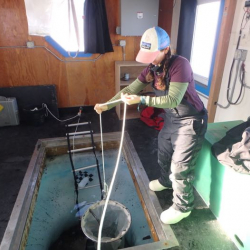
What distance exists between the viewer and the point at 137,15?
334 cm

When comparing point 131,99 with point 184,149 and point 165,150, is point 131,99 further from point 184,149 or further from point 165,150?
point 165,150

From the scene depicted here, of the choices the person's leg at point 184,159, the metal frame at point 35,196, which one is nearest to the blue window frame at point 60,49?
the metal frame at point 35,196

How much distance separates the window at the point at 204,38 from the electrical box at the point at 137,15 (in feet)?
2.17

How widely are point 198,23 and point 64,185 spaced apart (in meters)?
2.92

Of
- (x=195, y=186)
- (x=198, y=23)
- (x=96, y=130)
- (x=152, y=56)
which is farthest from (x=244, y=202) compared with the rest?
(x=198, y=23)

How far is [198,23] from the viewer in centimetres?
327

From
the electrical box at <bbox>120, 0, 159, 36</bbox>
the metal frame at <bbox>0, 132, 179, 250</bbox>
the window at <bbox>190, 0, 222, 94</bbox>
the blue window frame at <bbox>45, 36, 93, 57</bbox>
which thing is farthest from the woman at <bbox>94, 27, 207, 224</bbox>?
the blue window frame at <bbox>45, 36, 93, 57</bbox>

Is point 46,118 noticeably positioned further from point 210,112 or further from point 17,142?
point 210,112

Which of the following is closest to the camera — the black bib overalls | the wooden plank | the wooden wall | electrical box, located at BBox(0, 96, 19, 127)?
the black bib overalls

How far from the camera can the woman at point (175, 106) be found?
126cm

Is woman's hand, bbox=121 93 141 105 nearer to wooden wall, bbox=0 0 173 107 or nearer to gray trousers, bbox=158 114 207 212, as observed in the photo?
gray trousers, bbox=158 114 207 212

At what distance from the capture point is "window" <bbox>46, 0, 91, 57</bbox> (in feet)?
10.9

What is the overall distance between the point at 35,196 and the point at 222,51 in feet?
7.87

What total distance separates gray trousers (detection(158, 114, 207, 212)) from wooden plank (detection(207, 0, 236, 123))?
3.98ft
